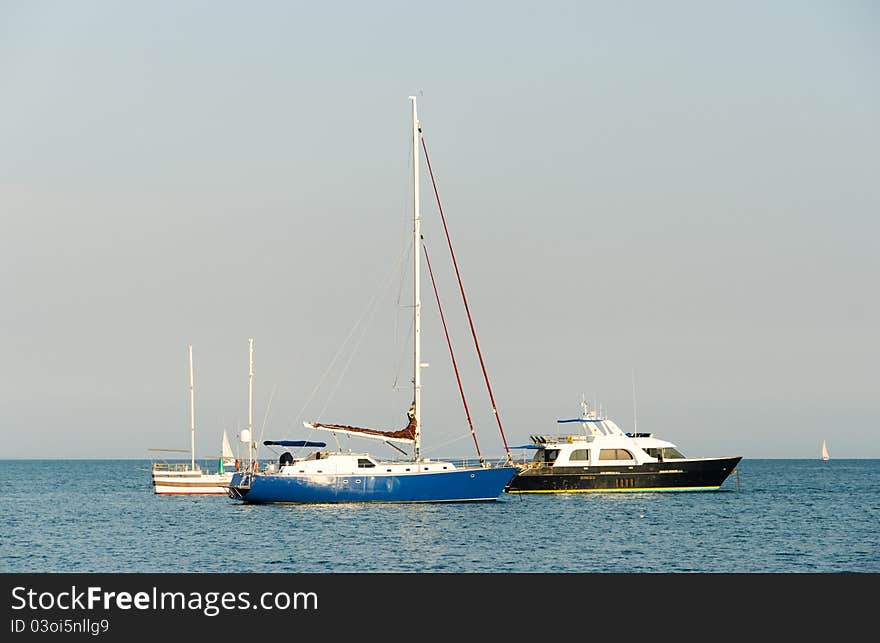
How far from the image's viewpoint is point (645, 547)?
48.1 m

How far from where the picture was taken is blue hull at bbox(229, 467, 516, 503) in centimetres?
6253

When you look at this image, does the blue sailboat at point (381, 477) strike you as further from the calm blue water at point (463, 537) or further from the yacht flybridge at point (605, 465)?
the yacht flybridge at point (605, 465)

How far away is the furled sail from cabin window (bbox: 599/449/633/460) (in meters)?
16.3

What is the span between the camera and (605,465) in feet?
246

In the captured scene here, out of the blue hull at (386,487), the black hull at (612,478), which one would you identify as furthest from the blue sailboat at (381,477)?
the black hull at (612,478)

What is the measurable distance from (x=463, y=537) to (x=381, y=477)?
1308 centimetres

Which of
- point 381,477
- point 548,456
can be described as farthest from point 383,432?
point 548,456

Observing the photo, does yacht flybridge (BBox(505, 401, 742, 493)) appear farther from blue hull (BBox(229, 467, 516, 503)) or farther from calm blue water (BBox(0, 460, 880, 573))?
blue hull (BBox(229, 467, 516, 503))

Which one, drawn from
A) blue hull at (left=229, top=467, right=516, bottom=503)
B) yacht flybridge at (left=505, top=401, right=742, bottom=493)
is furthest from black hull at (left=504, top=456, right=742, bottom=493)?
blue hull at (left=229, top=467, right=516, bottom=503)

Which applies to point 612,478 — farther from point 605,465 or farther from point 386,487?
point 386,487

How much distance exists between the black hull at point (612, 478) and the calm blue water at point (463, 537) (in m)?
0.71
